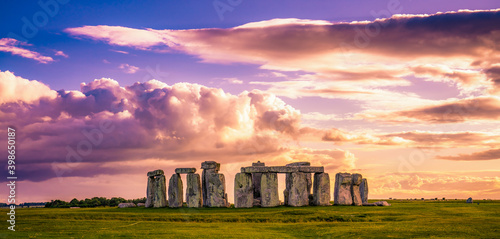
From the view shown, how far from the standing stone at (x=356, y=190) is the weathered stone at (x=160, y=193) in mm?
19202

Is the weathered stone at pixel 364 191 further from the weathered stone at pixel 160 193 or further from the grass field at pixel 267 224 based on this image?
the weathered stone at pixel 160 193

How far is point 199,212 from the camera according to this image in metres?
42.8

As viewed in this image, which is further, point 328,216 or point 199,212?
point 199,212

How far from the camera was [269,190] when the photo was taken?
155ft

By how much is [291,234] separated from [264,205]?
17.7 meters

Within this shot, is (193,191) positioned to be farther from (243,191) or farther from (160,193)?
(243,191)

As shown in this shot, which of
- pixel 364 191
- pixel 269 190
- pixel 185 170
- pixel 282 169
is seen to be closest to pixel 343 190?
pixel 364 191

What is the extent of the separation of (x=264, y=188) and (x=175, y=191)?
9.40 meters

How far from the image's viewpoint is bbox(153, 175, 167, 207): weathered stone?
→ 5109cm

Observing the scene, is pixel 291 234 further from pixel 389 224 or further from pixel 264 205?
pixel 264 205

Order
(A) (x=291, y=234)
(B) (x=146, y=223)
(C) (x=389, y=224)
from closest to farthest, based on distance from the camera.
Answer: (A) (x=291, y=234) → (C) (x=389, y=224) → (B) (x=146, y=223)

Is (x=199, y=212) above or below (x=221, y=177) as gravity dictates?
below

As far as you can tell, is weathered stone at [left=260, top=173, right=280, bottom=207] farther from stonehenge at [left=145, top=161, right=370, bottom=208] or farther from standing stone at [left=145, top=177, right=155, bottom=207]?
standing stone at [left=145, top=177, right=155, bottom=207]

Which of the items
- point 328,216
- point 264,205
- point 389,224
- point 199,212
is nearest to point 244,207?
point 264,205
